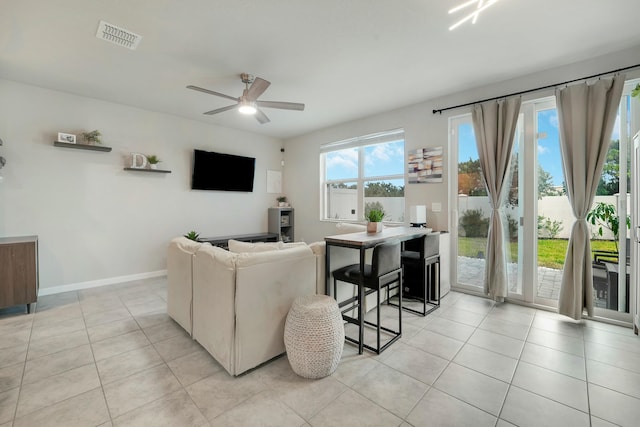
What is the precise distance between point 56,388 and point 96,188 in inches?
120

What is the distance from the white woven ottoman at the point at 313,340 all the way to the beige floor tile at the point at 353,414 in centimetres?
25

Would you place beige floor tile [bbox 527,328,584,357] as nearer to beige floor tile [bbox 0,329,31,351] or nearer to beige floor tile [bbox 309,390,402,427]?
beige floor tile [bbox 309,390,402,427]

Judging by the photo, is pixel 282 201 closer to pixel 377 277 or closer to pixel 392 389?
pixel 377 277

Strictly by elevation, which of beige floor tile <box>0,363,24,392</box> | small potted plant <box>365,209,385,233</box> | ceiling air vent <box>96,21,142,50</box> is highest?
ceiling air vent <box>96,21,142,50</box>

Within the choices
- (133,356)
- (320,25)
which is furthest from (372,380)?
(320,25)

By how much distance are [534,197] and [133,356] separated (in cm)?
443

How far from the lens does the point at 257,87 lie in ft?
9.37

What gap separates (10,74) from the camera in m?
3.19

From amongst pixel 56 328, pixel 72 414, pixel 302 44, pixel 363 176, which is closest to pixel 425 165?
pixel 363 176

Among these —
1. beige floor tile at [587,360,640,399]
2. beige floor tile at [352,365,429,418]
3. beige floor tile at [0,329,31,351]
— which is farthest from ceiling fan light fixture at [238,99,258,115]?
beige floor tile at [587,360,640,399]

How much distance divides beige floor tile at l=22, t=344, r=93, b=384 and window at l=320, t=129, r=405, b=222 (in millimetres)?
4036

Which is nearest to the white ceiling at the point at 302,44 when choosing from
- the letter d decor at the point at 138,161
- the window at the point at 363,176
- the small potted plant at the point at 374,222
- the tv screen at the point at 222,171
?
the letter d decor at the point at 138,161

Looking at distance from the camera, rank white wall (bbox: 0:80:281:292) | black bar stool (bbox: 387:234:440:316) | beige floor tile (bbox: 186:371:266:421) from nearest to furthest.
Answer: beige floor tile (bbox: 186:371:266:421) → black bar stool (bbox: 387:234:440:316) → white wall (bbox: 0:80:281:292)

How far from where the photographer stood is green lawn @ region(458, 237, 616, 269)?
2.91 metres
